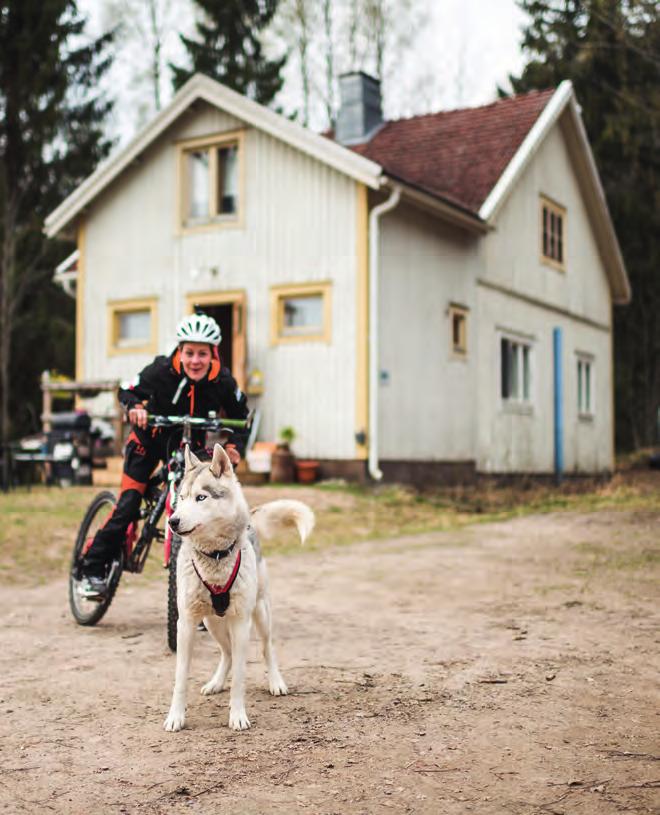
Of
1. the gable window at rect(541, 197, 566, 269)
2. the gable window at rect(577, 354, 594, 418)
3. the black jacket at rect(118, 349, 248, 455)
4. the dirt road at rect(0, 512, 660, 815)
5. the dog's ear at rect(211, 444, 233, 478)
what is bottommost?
the dirt road at rect(0, 512, 660, 815)

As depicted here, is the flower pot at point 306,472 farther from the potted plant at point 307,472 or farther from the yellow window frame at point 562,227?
the yellow window frame at point 562,227

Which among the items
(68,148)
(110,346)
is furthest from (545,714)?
(68,148)

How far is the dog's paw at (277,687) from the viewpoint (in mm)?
4574

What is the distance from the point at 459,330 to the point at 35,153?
45.2 ft

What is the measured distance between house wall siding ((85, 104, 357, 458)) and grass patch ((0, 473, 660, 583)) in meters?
1.66

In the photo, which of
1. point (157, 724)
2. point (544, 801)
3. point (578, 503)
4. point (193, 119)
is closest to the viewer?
point (544, 801)

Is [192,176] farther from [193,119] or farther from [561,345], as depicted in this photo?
[561,345]

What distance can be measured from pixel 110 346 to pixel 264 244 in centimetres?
353

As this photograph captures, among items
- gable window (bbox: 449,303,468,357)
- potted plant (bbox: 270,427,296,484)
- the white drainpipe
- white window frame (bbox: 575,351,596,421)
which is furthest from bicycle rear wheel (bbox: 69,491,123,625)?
white window frame (bbox: 575,351,596,421)

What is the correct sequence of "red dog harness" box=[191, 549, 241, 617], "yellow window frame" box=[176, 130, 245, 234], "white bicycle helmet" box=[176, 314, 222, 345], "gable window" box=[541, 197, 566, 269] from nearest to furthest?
"red dog harness" box=[191, 549, 241, 617] → "white bicycle helmet" box=[176, 314, 222, 345] → "yellow window frame" box=[176, 130, 245, 234] → "gable window" box=[541, 197, 566, 269]

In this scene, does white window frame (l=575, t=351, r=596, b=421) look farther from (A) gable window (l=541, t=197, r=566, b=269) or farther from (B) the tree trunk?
(B) the tree trunk

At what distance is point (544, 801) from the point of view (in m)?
3.19

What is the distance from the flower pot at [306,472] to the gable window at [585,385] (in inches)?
340

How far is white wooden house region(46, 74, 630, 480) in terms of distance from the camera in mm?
15445
